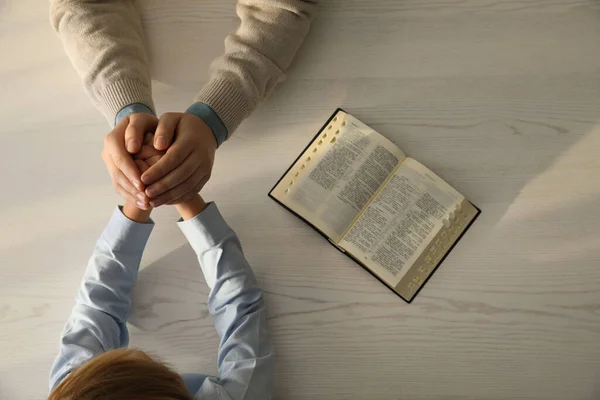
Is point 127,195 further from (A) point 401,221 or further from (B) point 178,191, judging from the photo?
(A) point 401,221

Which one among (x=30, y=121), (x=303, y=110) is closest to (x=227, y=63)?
(x=303, y=110)

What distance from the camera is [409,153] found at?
912 millimetres

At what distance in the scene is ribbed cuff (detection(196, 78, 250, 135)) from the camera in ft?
2.78

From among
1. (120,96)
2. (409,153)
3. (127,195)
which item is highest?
(409,153)

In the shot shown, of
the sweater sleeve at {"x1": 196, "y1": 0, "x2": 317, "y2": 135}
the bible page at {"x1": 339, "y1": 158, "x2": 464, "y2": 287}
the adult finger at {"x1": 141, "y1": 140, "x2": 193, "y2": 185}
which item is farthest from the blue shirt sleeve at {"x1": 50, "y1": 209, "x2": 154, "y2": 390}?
the bible page at {"x1": 339, "y1": 158, "x2": 464, "y2": 287}

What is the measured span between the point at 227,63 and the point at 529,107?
0.50 meters

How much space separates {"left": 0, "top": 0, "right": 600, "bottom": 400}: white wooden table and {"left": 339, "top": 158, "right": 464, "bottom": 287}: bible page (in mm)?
26

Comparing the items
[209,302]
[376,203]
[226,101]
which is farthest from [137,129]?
[376,203]

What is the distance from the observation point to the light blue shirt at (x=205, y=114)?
2.76 ft

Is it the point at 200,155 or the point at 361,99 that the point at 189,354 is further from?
the point at 361,99

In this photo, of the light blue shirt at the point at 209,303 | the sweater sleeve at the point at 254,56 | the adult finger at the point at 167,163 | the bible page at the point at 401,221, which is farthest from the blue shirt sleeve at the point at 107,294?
the bible page at the point at 401,221

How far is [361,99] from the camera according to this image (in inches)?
36.8

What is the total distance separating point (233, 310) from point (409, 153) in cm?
38

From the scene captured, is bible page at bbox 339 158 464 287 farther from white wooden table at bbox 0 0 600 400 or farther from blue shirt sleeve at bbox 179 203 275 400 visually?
blue shirt sleeve at bbox 179 203 275 400
